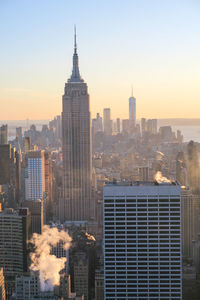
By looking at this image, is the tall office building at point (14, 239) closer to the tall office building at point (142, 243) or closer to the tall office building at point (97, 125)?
the tall office building at point (142, 243)

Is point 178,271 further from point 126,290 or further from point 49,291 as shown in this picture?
point 49,291

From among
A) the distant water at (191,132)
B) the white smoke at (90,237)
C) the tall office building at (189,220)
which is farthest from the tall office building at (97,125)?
the tall office building at (189,220)

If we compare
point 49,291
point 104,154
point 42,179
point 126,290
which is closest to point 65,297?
point 49,291

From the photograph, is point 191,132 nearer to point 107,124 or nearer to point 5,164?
point 5,164

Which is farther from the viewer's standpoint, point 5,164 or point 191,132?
point 5,164

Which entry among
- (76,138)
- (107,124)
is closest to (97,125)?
(107,124)

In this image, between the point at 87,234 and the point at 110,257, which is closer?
the point at 110,257
